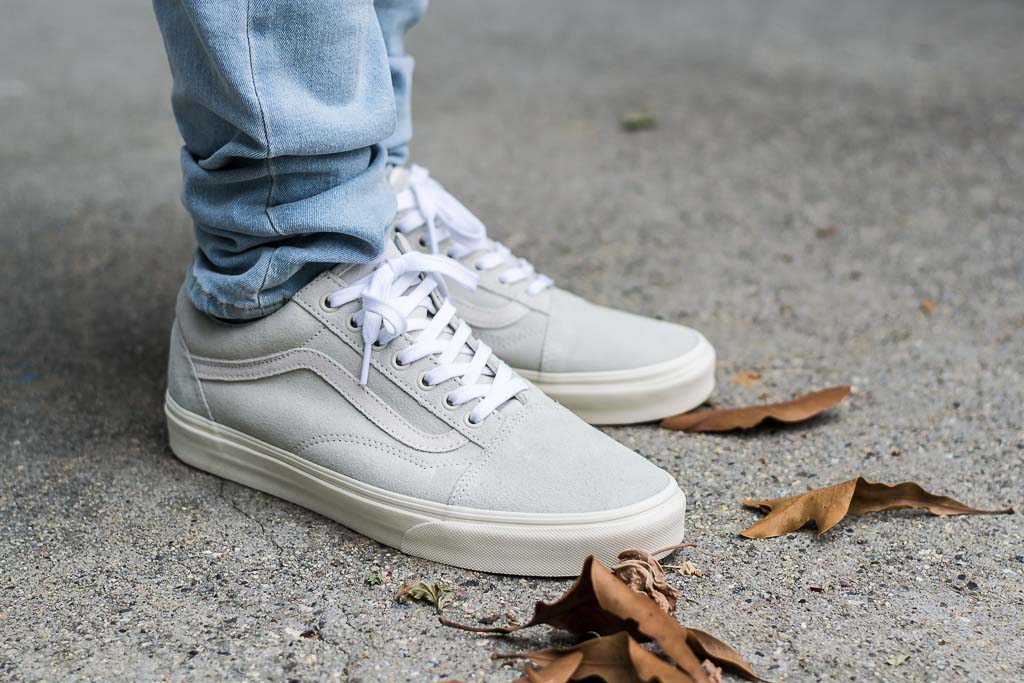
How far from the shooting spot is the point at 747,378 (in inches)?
56.7

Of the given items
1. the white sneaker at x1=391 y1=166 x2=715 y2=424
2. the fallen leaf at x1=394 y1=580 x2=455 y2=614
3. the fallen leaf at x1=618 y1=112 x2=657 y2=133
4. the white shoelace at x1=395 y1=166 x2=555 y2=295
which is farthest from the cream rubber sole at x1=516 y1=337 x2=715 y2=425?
the fallen leaf at x1=618 y1=112 x2=657 y2=133

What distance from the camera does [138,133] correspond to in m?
2.48

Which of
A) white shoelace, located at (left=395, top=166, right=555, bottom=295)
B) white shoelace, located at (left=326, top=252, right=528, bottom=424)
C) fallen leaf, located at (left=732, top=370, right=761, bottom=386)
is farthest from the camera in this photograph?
fallen leaf, located at (left=732, top=370, right=761, bottom=386)

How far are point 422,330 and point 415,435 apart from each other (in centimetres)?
11

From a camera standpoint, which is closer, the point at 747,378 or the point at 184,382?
the point at 184,382

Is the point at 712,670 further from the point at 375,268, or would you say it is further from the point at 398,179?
the point at 398,179

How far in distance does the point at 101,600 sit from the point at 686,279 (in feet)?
3.67

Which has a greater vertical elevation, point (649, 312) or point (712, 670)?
point (712, 670)

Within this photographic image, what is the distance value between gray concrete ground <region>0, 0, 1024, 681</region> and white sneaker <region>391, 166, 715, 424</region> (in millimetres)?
64

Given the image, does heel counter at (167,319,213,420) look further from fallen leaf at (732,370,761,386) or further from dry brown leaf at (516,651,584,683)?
fallen leaf at (732,370,761,386)

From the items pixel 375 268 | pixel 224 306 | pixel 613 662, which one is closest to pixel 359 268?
pixel 375 268

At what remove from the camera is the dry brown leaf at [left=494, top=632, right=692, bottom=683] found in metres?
0.82

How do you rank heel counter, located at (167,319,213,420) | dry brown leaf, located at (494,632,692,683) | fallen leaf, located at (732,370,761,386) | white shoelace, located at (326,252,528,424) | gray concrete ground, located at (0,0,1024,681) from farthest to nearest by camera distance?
fallen leaf, located at (732,370,761,386), heel counter, located at (167,319,213,420), white shoelace, located at (326,252,528,424), gray concrete ground, located at (0,0,1024,681), dry brown leaf, located at (494,632,692,683)

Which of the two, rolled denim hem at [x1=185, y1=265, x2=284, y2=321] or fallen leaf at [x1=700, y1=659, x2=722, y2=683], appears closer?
fallen leaf at [x1=700, y1=659, x2=722, y2=683]
